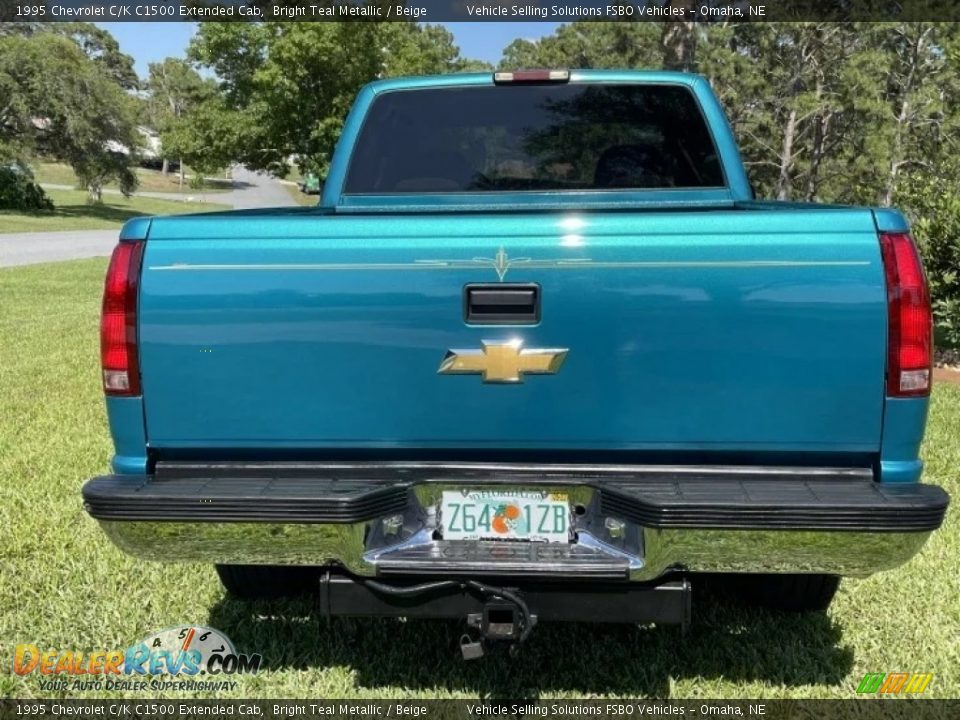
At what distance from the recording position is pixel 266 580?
343 cm

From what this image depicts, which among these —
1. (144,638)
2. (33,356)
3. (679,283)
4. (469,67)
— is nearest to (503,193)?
(679,283)

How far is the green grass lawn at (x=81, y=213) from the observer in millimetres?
30141

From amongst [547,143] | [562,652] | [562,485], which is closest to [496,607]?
[562,485]

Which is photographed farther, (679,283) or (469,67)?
(469,67)

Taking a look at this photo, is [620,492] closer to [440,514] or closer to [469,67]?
[440,514]

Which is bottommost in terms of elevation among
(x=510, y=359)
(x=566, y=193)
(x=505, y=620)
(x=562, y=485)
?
(x=505, y=620)

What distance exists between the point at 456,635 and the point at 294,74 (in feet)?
84.9

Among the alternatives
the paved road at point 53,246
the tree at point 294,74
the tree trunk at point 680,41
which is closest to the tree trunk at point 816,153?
the tree at point 294,74

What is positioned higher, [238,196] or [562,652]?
[562,652]

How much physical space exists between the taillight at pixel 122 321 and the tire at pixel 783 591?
241 centimetres

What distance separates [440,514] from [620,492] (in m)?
0.50

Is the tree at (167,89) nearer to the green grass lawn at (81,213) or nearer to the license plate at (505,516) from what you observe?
the green grass lawn at (81,213)

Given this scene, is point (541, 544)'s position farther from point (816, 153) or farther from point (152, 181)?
point (152, 181)

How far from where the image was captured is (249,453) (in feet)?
8.20
